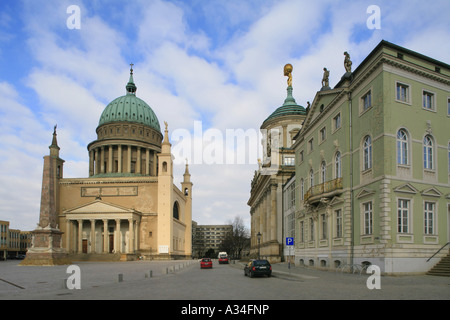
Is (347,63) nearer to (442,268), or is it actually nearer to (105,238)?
(442,268)

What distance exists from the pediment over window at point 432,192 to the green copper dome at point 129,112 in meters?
86.3

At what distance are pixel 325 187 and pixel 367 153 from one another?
5.89m

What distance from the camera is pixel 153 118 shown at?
361ft

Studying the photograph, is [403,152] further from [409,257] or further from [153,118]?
[153,118]

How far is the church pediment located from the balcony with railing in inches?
2042

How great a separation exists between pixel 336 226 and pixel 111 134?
80.4 metres

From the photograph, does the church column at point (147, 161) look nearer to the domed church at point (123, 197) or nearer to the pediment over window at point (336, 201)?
the domed church at point (123, 197)

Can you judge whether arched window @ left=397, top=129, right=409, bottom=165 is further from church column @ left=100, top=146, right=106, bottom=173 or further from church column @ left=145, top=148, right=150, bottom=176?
church column @ left=100, top=146, right=106, bottom=173

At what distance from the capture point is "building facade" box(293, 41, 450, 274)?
2381cm

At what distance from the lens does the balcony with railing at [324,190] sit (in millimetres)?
29841

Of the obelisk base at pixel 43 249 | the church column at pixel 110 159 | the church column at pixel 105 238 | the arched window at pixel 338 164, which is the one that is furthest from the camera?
the church column at pixel 110 159

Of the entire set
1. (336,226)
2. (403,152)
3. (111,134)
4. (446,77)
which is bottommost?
(336,226)

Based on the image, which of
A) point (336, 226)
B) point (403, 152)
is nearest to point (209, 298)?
point (403, 152)

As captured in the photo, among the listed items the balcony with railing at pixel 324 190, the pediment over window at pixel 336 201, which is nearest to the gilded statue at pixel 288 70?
the balcony with railing at pixel 324 190
